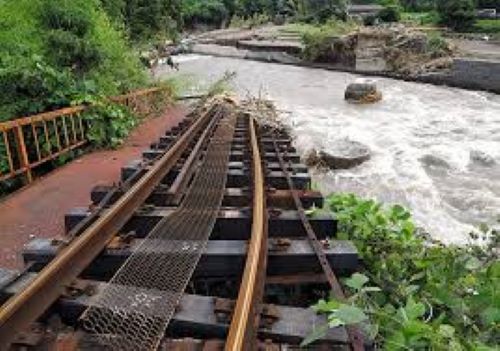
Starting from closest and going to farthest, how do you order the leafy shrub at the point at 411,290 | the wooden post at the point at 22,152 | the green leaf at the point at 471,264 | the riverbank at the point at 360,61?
the leafy shrub at the point at 411,290 → the green leaf at the point at 471,264 → the wooden post at the point at 22,152 → the riverbank at the point at 360,61

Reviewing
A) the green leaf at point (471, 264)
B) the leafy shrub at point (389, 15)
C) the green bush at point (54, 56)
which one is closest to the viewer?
the green leaf at point (471, 264)

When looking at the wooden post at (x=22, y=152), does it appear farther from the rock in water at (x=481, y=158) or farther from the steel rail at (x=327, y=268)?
the rock in water at (x=481, y=158)

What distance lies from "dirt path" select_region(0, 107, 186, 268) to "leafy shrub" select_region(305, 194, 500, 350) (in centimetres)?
243

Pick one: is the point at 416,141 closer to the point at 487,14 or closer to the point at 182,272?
the point at 182,272

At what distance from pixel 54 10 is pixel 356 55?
19861mm

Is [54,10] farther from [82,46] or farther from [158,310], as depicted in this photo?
[158,310]

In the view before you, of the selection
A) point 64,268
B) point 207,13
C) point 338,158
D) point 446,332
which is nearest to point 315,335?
point 446,332

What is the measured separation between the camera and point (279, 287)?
12.6 ft

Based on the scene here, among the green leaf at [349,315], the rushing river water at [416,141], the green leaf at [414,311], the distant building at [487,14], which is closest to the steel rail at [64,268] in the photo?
the green leaf at [349,315]

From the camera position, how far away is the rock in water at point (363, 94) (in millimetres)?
17969

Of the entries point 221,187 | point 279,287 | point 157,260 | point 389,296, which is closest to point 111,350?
point 157,260

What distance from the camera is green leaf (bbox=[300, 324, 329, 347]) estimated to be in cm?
268

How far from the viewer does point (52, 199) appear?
6.58 m

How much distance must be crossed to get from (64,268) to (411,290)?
1.92 metres
